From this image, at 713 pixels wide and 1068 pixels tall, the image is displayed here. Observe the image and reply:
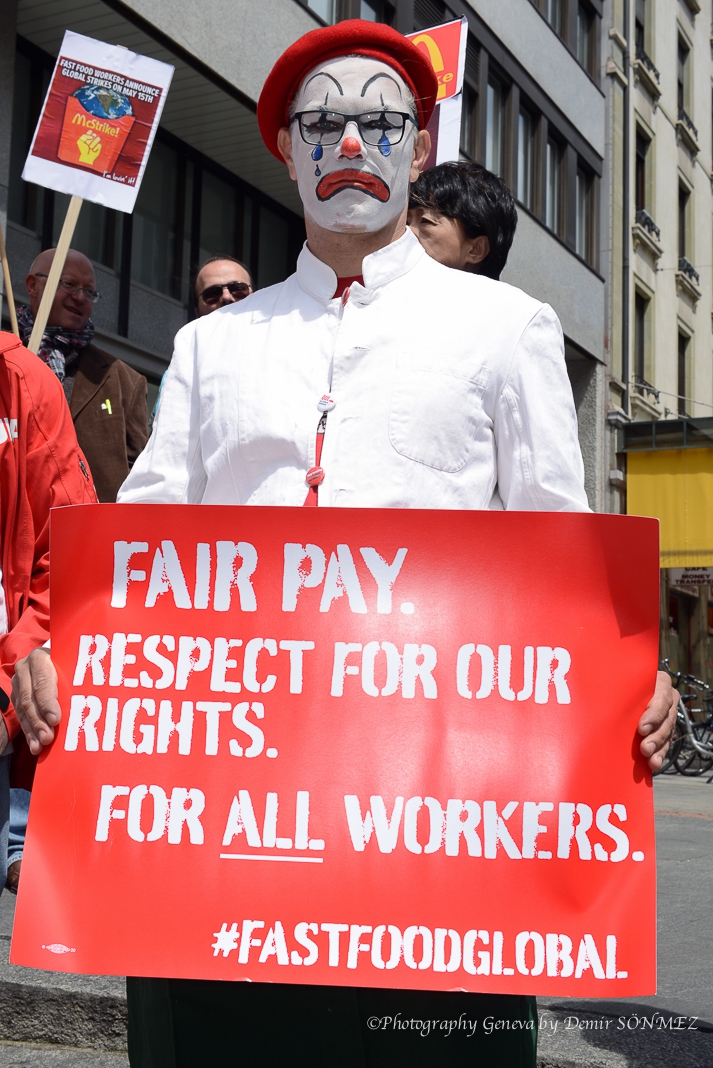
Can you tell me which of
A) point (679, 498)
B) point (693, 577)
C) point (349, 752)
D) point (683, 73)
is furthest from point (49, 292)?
point (683, 73)

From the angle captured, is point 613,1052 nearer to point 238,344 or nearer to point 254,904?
point 254,904

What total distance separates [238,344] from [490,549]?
1.75 feet

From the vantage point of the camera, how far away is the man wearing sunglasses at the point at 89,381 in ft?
14.9

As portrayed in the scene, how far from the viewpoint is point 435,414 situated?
1821 mm

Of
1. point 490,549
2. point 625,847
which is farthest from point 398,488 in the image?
point 625,847

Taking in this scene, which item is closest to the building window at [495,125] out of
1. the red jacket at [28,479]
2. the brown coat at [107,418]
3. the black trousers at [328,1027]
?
the brown coat at [107,418]

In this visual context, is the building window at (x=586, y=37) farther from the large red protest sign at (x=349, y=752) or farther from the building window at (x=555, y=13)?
the large red protest sign at (x=349, y=752)

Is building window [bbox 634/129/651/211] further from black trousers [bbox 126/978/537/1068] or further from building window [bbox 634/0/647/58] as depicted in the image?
black trousers [bbox 126/978/537/1068]

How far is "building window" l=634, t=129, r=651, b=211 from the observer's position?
2312cm

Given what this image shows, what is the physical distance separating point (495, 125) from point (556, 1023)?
53.8 feet

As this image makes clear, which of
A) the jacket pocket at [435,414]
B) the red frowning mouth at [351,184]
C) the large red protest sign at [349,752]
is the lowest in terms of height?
the large red protest sign at [349,752]

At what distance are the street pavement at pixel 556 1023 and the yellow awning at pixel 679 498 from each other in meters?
16.1

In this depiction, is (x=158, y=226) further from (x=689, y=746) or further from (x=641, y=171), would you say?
(x=641, y=171)

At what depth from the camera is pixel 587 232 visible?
20953mm
